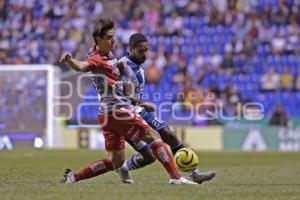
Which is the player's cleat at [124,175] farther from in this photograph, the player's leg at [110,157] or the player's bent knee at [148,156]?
the player's bent knee at [148,156]

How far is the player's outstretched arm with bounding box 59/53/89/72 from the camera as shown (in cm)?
957

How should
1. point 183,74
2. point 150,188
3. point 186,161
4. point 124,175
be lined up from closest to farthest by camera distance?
point 150,188 < point 186,161 < point 124,175 < point 183,74

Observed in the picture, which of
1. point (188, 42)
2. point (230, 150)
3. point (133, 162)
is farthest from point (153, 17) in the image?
point (133, 162)

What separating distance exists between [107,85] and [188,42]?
22513 mm

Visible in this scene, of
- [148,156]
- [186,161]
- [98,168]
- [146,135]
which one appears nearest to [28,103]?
[148,156]

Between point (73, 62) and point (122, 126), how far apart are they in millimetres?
1497

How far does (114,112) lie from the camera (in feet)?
35.9

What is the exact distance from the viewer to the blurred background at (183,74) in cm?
2842

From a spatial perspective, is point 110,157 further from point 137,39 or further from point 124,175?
point 137,39

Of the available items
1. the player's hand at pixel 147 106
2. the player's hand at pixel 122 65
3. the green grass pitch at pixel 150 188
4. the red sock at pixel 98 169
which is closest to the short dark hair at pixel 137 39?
the player's hand at pixel 122 65

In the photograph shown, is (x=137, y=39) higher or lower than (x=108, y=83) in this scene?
higher

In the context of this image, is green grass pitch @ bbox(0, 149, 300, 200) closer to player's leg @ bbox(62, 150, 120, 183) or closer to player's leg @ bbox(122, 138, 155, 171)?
player's leg @ bbox(62, 150, 120, 183)

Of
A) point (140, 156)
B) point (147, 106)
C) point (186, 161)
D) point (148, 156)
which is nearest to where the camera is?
point (147, 106)

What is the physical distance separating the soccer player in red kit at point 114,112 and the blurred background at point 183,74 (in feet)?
55.3
